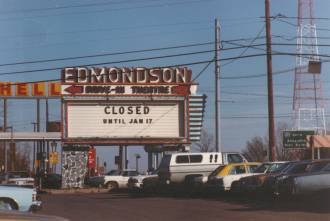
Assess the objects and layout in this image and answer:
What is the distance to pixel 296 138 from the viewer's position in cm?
5434

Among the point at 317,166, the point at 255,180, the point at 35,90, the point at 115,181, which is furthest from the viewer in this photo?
the point at 35,90

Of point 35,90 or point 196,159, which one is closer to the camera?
point 196,159

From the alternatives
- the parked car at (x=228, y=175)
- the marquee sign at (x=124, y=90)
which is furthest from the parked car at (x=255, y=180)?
the marquee sign at (x=124, y=90)

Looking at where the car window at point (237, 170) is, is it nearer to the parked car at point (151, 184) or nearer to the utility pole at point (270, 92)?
the utility pole at point (270, 92)

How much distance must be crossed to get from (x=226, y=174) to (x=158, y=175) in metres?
6.77

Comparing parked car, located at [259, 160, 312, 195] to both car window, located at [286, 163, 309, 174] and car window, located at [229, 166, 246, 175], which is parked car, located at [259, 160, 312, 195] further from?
car window, located at [229, 166, 246, 175]

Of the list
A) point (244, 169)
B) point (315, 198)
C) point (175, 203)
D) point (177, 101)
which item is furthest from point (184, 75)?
point (315, 198)

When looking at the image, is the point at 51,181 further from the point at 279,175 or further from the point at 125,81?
the point at 279,175

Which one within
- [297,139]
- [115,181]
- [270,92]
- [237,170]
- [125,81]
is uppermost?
[125,81]

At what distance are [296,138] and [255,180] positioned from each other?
3068 cm

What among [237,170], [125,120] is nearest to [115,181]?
[125,120]

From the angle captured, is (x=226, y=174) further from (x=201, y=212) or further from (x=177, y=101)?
(x=177, y=101)

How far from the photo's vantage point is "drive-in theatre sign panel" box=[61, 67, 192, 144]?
44312mm

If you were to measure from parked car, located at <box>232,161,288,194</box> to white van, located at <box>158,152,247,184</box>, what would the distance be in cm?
511
